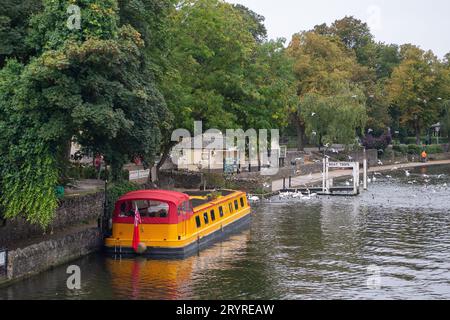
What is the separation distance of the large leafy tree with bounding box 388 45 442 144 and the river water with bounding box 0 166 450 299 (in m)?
70.8

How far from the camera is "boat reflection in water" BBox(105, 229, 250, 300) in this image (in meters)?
28.7

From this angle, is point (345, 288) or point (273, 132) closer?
point (345, 288)

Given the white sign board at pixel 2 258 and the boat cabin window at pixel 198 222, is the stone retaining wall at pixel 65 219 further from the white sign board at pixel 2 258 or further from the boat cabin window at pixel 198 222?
the boat cabin window at pixel 198 222

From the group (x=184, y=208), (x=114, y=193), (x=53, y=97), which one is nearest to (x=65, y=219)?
(x=114, y=193)

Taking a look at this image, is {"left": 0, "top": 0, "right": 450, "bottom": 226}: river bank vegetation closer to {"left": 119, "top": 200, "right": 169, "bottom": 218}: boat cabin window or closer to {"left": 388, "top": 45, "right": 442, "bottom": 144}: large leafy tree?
{"left": 119, "top": 200, "right": 169, "bottom": 218}: boat cabin window

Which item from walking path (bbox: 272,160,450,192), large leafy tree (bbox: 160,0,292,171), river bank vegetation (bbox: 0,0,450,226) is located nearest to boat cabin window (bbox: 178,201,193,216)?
river bank vegetation (bbox: 0,0,450,226)

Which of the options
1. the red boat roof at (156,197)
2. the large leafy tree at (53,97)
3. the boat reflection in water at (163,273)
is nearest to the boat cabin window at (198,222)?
the boat reflection in water at (163,273)

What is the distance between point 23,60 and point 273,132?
33.3 m

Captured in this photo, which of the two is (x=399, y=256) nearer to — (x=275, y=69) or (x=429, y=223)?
(x=429, y=223)

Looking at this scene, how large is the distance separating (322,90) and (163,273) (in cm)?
7353

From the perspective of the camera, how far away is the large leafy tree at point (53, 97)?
30.3 m

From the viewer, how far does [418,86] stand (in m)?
119

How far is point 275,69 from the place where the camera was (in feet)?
211
